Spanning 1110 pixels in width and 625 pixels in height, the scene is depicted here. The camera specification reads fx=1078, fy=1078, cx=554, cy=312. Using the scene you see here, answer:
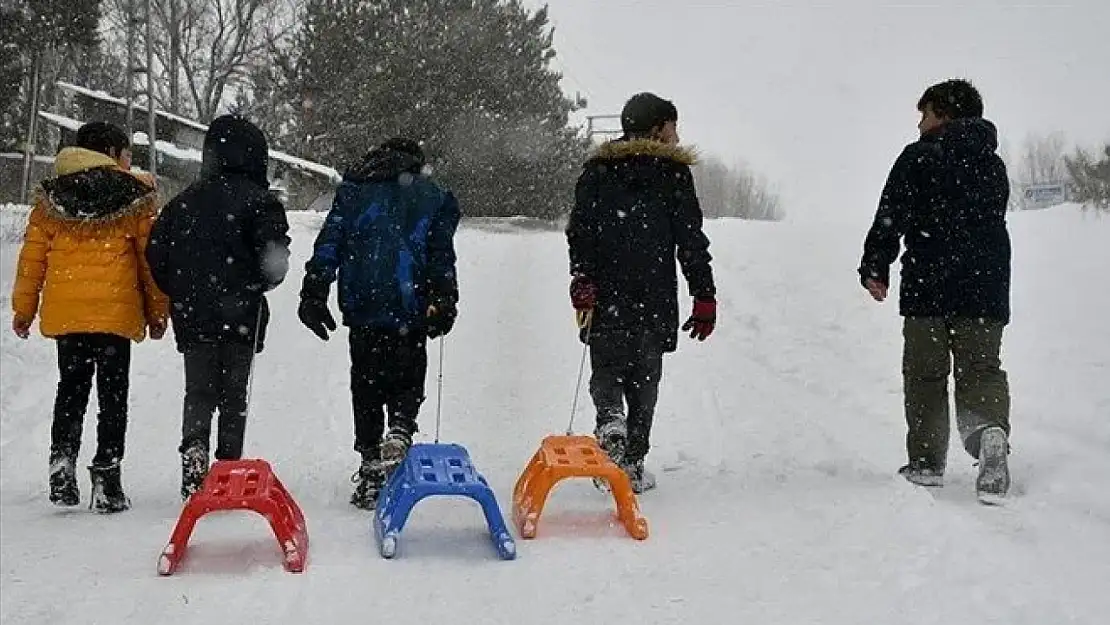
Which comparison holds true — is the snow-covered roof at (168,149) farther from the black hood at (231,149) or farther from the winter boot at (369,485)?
the winter boot at (369,485)

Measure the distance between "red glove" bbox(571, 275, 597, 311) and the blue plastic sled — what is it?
136cm

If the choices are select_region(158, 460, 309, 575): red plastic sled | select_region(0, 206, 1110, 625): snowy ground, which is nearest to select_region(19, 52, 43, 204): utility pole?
select_region(0, 206, 1110, 625): snowy ground

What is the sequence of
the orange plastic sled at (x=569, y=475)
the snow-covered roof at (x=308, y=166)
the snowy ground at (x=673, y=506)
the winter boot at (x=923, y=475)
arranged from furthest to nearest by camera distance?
1. the snow-covered roof at (x=308, y=166)
2. the winter boot at (x=923, y=475)
3. the orange plastic sled at (x=569, y=475)
4. the snowy ground at (x=673, y=506)

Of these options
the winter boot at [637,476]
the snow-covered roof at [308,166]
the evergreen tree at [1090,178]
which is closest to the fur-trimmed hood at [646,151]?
the winter boot at [637,476]

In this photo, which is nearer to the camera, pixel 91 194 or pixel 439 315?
pixel 439 315

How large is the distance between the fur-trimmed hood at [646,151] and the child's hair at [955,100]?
1301 mm

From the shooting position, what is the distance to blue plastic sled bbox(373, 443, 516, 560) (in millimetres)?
4293

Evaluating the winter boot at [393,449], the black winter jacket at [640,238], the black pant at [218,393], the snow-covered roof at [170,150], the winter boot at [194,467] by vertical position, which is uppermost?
the snow-covered roof at [170,150]

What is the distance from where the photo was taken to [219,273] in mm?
5352

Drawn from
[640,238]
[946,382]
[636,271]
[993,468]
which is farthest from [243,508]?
[946,382]

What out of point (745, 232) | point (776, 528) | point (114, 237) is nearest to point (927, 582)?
point (776, 528)

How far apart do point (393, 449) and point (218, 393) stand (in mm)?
981

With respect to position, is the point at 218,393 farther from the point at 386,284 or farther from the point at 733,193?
the point at 733,193

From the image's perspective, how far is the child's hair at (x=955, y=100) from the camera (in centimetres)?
562
